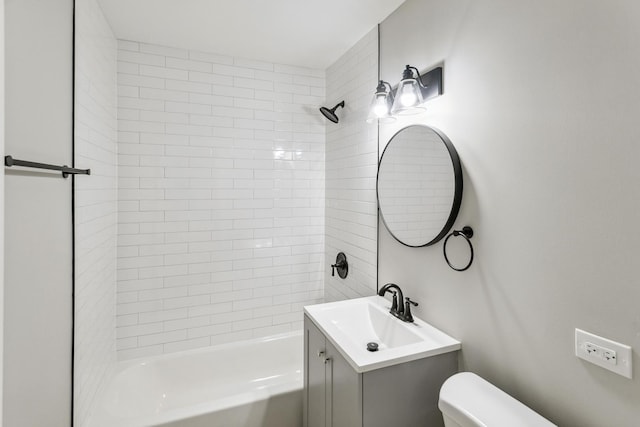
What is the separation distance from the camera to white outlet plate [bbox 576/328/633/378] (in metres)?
0.90

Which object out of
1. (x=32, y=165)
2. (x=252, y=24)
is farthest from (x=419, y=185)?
(x=32, y=165)

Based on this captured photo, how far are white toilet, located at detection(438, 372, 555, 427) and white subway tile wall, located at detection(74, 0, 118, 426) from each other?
164 cm

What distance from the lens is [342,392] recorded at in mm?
1441

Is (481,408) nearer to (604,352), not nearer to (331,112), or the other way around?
(604,352)

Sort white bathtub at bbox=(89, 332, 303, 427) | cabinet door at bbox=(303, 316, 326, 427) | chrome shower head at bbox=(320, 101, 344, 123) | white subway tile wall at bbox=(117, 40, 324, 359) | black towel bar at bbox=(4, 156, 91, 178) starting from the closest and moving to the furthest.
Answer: black towel bar at bbox=(4, 156, 91, 178) < cabinet door at bbox=(303, 316, 326, 427) < white bathtub at bbox=(89, 332, 303, 427) < white subway tile wall at bbox=(117, 40, 324, 359) < chrome shower head at bbox=(320, 101, 344, 123)

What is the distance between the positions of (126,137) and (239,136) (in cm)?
79

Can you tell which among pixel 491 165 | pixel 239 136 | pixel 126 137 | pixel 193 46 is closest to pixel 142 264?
pixel 126 137

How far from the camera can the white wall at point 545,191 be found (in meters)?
0.92

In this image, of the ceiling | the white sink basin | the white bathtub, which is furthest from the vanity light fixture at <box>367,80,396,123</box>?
the white bathtub

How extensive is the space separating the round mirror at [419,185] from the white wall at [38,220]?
160 cm

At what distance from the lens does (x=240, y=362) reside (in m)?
2.59

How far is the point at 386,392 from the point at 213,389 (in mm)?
1660

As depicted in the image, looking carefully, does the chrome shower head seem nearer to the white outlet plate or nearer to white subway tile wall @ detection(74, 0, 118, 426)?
white subway tile wall @ detection(74, 0, 118, 426)

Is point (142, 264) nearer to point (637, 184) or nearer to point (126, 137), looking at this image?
point (126, 137)
